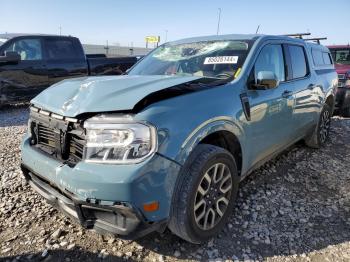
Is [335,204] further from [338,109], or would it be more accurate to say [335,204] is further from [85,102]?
[338,109]

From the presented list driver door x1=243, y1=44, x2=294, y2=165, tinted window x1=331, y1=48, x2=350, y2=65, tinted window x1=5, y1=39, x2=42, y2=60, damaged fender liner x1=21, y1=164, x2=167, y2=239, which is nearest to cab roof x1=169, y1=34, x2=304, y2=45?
driver door x1=243, y1=44, x2=294, y2=165

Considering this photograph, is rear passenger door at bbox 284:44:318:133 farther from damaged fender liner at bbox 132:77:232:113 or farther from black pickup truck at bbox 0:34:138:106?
black pickup truck at bbox 0:34:138:106

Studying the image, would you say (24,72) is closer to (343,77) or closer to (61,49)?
(61,49)

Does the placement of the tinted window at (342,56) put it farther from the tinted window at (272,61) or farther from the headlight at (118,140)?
the headlight at (118,140)

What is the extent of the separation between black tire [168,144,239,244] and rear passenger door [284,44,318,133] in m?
1.75

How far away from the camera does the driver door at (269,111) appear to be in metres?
3.24

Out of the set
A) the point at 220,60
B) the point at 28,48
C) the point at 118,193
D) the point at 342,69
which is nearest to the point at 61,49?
the point at 28,48

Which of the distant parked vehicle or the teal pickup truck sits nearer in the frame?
the teal pickup truck

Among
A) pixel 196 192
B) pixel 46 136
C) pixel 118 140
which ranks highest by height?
pixel 118 140

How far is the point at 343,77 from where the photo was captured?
11.1 metres

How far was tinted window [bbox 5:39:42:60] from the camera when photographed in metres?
7.80

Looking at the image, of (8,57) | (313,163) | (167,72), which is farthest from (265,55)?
(8,57)

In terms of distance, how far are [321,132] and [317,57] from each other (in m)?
1.25

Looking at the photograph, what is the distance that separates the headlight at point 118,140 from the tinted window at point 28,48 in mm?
6574
